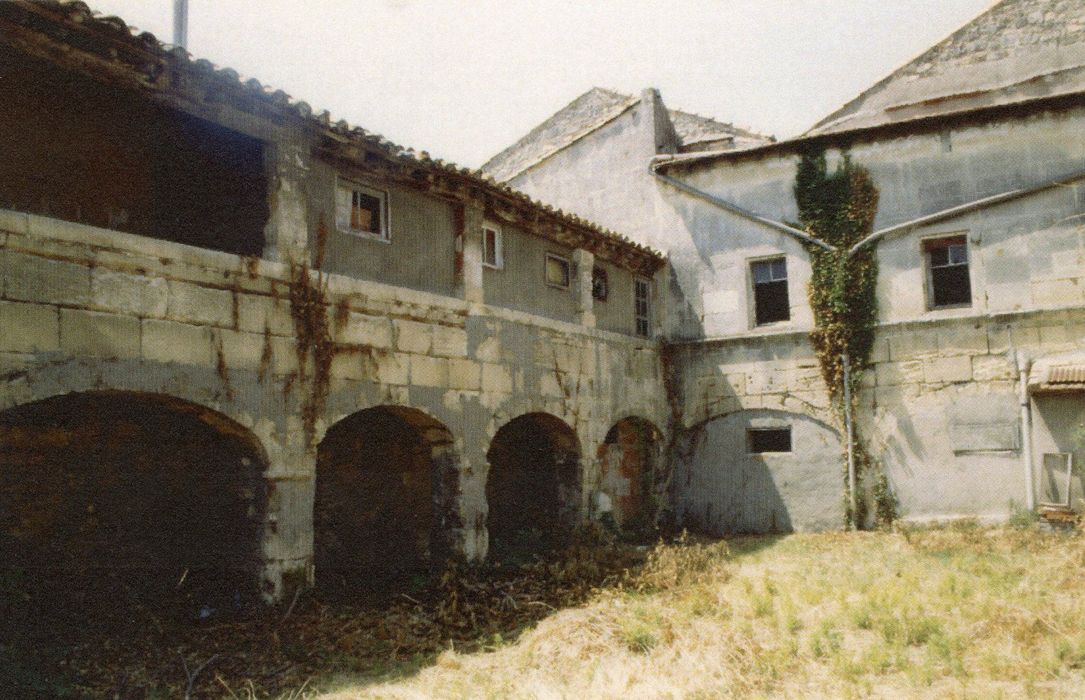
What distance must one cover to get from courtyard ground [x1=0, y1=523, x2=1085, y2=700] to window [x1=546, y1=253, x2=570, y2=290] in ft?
14.8

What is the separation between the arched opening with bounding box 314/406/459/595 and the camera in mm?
9320

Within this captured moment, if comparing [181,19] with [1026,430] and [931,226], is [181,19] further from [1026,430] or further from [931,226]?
[1026,430]

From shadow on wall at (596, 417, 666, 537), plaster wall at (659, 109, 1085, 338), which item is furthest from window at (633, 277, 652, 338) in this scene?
shadow on wall at (596, 417, 666, 537)

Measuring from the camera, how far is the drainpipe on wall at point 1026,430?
1130 cm

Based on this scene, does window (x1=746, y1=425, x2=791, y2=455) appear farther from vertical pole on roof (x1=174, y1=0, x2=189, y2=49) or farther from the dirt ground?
vertical pole on roof (x1=174, y1=0, x2=189, y2=49)

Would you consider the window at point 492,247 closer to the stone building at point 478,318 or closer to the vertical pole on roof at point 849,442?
the stone building at point 478,318

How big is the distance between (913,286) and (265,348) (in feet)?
33.5

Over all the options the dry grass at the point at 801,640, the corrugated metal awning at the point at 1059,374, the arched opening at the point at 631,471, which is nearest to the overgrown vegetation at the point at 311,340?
the dry grass at the point at 801,640

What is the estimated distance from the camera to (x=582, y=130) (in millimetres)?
16453

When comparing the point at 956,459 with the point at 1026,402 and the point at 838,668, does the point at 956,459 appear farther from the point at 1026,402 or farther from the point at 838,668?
the point at 838,668

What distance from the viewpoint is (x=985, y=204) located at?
12016mm

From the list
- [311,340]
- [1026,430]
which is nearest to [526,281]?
[311,340]

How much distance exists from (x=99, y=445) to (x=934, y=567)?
31.7 ft

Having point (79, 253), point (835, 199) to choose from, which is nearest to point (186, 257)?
point (79, 253)
